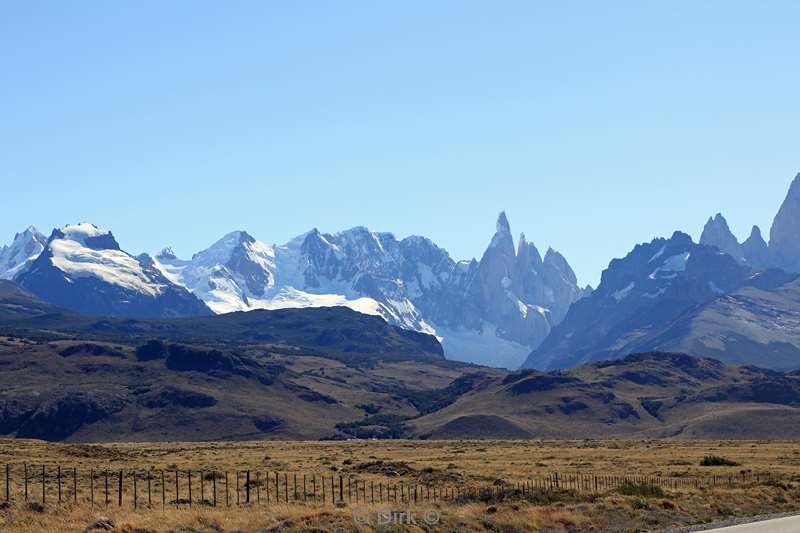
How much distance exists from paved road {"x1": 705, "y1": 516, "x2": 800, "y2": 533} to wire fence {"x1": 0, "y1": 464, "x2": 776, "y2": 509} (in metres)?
15.3

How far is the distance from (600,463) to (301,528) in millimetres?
77856

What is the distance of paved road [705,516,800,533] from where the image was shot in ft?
156

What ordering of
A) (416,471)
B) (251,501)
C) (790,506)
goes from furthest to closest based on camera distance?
(416,471) → (790,506) → (251,501)

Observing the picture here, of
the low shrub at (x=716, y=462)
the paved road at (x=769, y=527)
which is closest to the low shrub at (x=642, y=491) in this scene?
the paved road at (x=769, y=527)

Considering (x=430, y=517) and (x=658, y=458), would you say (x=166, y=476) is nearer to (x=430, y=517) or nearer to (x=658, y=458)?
(x=430, y=517)

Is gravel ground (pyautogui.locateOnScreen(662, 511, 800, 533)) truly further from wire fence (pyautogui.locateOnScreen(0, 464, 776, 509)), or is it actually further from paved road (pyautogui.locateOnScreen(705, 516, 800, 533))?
wire fence (pyautogui.locateOnScreen(0, 464, 776, 509))

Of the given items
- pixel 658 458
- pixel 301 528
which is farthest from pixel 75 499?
pixel 658 458

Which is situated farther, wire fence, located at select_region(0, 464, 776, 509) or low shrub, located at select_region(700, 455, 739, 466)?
low shrub, located at select_region(700, 455, 739, 466)

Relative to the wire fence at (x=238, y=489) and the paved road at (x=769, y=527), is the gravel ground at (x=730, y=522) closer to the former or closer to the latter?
the paved road at (x=769, y=527)

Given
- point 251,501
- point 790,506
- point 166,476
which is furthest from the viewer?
point 166,476

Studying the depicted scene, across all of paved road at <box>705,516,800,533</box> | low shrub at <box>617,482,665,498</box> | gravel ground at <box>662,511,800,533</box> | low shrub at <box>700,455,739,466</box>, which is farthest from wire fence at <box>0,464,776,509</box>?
low shrub at <box>700,455,739,466</box>

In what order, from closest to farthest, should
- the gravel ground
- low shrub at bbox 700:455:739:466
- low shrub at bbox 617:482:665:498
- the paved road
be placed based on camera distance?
the paved road, the gravel ground, low shrub at bbox 617:482:665:498, low shrub at bbox 700:455:739:466

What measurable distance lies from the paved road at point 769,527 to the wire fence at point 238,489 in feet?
50.3

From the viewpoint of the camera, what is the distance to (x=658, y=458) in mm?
129125
